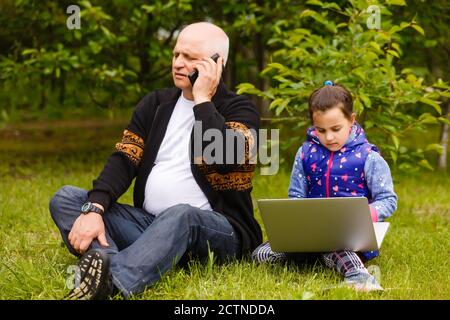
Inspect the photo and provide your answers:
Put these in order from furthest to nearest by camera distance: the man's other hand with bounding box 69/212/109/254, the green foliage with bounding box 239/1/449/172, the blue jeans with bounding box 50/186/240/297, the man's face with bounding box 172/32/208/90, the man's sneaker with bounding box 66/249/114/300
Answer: the green foliage with bounding box 239/1/449/172 → the man's face with bounding box 172/32/208/90 → the man's other hand with bounding box 69/212/109/254 → the blue jeans with bounding box 50/186/240/297 → the man's sneaker with bounding box 66/249/114/300

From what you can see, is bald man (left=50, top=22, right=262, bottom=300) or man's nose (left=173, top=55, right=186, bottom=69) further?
man's nose (left=173, top=55, right=186, bottom=69)

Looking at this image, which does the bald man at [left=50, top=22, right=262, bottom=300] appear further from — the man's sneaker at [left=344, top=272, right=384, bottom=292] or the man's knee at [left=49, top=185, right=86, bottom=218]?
the man's sneaker at [left=344, top=272, right=384, bottom=292]

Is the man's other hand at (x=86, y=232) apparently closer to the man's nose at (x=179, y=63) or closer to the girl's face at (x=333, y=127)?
the man's nose at (x=179, y=63)

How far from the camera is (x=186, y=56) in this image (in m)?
3.44

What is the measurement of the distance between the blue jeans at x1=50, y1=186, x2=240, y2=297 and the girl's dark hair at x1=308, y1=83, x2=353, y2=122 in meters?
0.66

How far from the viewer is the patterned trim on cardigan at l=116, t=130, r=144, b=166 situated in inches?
138

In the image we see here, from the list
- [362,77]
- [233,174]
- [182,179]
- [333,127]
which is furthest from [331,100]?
[362,77]

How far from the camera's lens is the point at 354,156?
3.42 m

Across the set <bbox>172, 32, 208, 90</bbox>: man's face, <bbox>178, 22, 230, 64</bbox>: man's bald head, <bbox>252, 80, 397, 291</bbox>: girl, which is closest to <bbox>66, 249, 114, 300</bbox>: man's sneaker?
<bbox>252, 80, 397, 291</bbox>: girl

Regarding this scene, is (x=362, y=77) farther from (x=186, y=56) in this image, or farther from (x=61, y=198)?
(x=61, y=198)

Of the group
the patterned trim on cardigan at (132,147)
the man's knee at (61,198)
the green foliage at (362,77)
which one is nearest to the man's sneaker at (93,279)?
the man's knee at (61,198)

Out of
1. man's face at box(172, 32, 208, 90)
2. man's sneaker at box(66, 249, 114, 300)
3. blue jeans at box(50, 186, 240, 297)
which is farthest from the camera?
man's face at box(172, 32, 208, 90)

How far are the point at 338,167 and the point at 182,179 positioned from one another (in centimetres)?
73

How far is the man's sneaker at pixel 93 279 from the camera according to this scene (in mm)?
2771
